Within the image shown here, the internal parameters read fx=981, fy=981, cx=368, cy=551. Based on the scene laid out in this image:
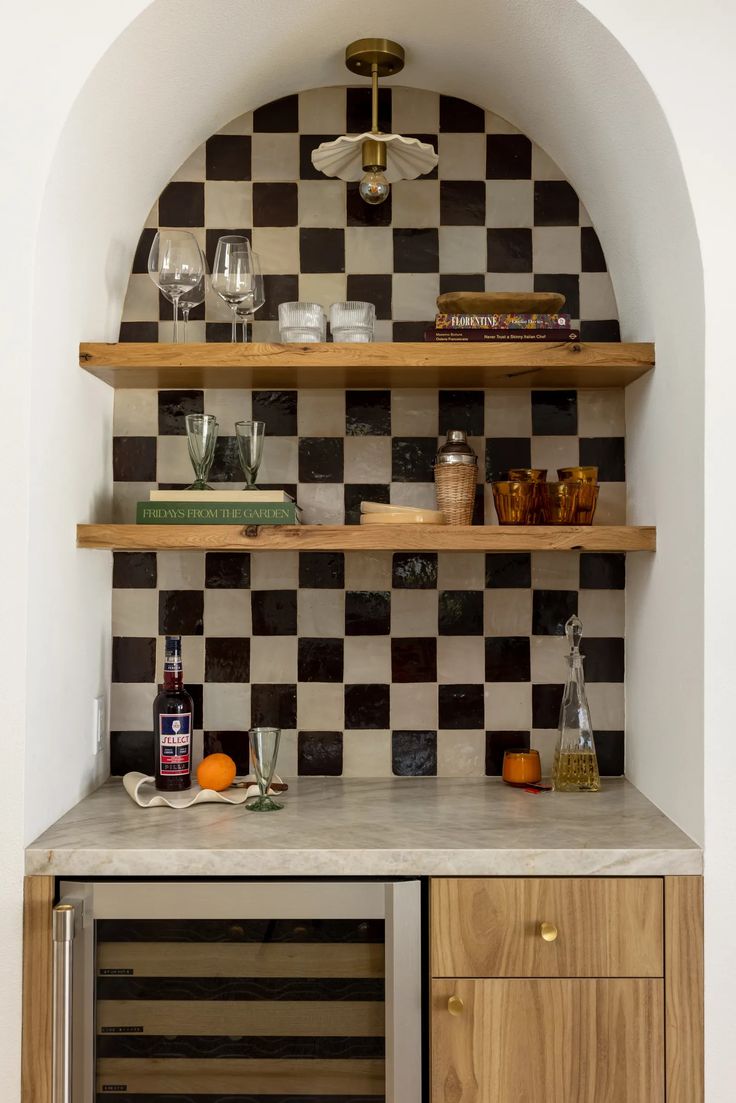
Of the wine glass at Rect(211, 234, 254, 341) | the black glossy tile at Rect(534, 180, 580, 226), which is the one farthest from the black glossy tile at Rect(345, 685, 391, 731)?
the black glossy tile at Rect(534, 180, 580, 226)

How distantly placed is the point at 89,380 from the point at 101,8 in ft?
2.29

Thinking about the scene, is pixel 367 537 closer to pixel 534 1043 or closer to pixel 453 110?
pixel 534 1043

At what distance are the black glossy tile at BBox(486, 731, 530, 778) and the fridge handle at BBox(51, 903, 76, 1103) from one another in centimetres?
100

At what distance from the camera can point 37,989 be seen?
5.48 ft

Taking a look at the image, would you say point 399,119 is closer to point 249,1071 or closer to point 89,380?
point 89,380

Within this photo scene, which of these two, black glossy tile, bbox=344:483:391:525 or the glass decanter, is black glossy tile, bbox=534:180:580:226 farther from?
the glass decanter

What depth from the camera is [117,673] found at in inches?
89.9

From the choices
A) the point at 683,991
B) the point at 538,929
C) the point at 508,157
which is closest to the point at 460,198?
the point at 508,157

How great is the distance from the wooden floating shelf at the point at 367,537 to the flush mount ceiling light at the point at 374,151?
798 millimetres

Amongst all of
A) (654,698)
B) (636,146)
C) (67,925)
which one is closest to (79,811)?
(67,925)

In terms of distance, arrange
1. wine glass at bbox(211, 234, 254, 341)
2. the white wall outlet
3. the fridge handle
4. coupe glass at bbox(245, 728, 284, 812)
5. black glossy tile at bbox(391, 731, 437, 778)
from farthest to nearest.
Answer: black glossy tile at bbox(391, 731, 437, 778)
the white wall outlet
wine glass at bbox(211, 234, 254, 341)
coupe glass at bbox(245, 728, 284, 812)
the fridge handle

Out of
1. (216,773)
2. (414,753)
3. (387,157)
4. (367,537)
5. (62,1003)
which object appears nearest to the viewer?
(62,1003)

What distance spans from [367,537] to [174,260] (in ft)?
2.29

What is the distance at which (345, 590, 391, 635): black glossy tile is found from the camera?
7.45 ft
